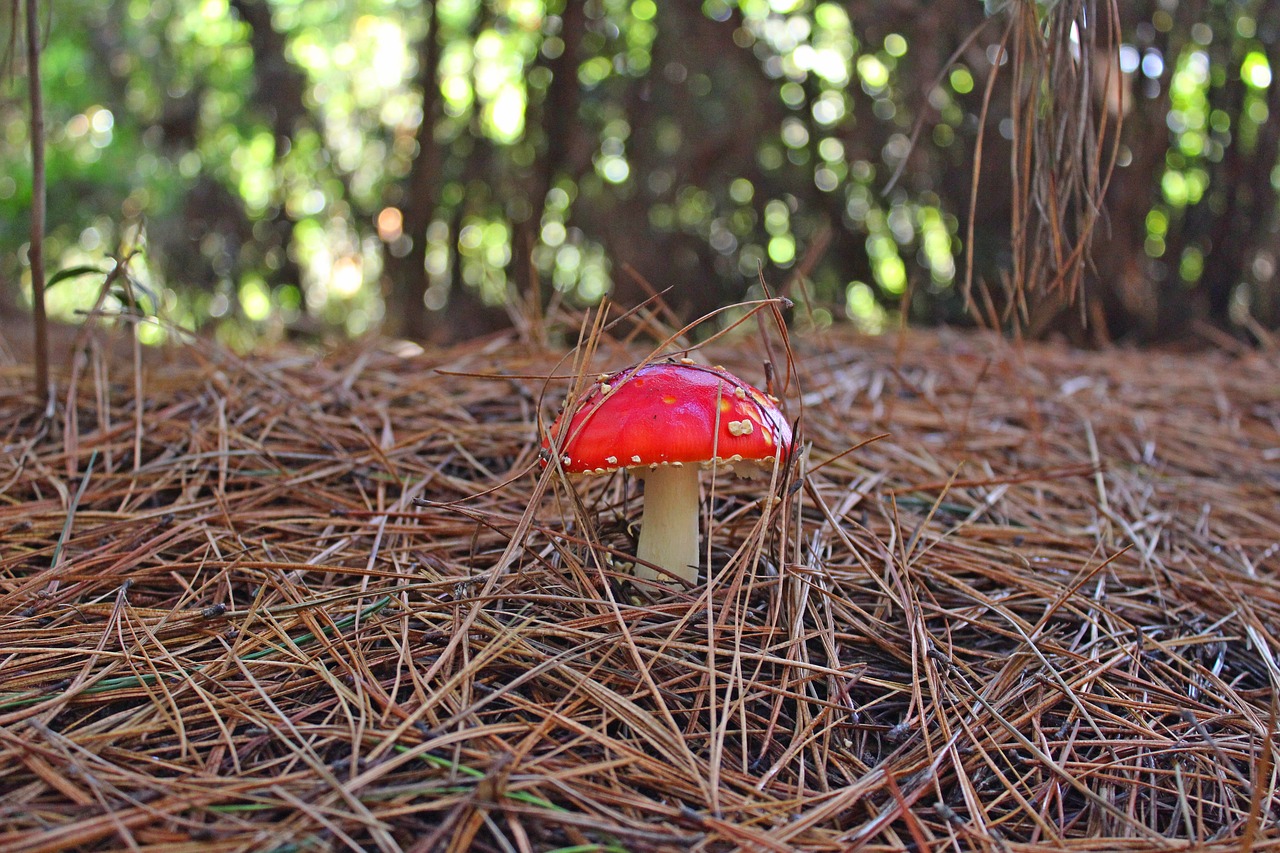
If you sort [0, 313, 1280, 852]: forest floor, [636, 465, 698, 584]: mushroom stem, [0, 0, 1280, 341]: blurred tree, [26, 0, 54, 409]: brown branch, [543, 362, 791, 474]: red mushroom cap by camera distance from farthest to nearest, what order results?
[0, 0, 1280, 341]: blurred tree, [26, 0, 54, 409]: brown branch, [636, 465, 698, 584]: mushroom stem, [543, 362, 791, 474]: red mushroom cap, [0, 313, 1280, 852]: forest floor

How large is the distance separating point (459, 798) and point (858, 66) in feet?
13.8

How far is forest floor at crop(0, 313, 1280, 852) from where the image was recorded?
111cm

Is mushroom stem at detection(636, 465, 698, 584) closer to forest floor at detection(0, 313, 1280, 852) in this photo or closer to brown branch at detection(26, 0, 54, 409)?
forest floor at detection(0, 313, 1280, 852)

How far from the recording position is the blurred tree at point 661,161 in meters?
4.20

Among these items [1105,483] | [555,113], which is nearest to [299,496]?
[1105,483]

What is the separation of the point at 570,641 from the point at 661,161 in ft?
12.9

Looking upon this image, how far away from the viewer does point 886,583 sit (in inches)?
65.0

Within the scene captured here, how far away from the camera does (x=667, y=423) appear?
137 cm

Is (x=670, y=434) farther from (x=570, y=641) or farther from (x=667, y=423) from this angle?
(x=570, y=641)

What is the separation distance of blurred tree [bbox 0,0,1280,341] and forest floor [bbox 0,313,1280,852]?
69.4 inches

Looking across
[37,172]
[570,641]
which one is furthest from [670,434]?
[37,172]

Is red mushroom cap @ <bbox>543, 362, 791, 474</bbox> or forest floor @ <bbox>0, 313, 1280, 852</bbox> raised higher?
red mushroom cap @ <bbox>543, 362, 791, 474</bbox>

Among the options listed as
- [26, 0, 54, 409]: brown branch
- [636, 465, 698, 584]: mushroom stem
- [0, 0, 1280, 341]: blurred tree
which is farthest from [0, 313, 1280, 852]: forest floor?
[0, 0, 1280, 341]: blurred tree

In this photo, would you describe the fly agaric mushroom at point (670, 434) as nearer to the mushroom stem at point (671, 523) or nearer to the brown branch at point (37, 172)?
the mushroom stem at point (671, 523)
